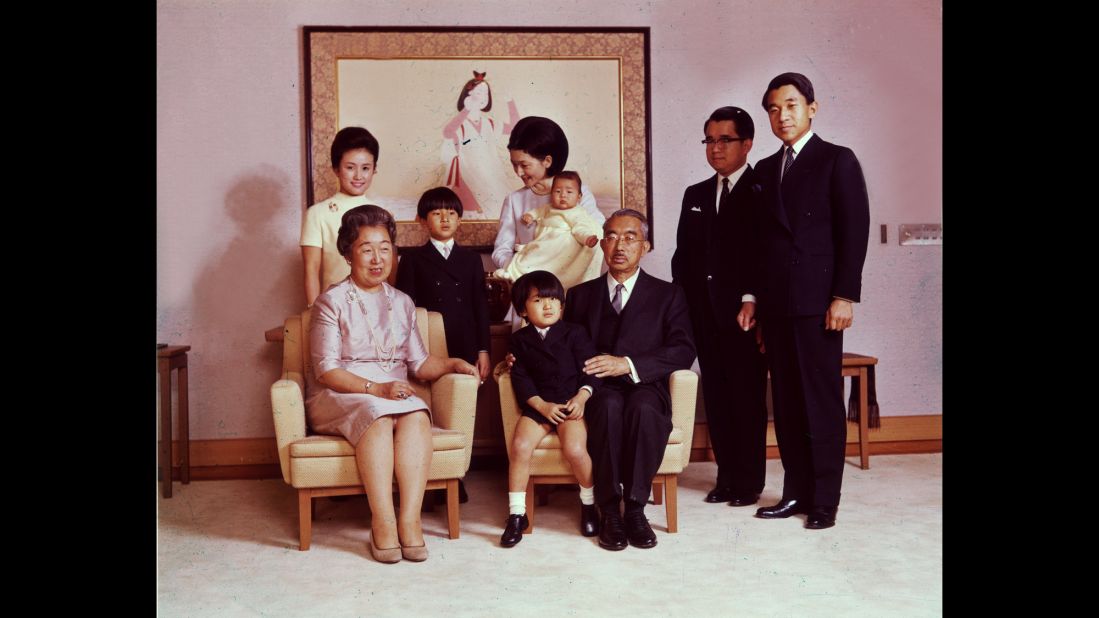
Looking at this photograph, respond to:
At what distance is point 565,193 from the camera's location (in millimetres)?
4164

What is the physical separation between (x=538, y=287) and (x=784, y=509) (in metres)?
1.36

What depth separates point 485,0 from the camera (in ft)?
15.9

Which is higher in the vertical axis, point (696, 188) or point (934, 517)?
point (696, 188)

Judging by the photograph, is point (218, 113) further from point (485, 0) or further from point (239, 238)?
point (485, 0)

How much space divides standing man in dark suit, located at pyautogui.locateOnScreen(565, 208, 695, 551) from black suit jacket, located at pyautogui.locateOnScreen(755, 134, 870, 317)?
0.45 m

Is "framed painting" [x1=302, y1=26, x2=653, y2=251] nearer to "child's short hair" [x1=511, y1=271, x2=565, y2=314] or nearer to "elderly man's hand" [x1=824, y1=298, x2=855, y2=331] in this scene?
"child's short hair" [x1=511, y1=271, x2=565, y2=314]

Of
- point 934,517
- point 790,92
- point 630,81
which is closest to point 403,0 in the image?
point 630,81

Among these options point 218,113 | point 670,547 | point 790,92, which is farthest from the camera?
point 218,113

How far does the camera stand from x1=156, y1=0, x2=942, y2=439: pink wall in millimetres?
4734

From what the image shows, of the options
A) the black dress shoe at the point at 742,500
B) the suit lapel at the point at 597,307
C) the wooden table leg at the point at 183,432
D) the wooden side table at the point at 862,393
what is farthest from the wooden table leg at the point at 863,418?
the wooden table leg at the point at 183,432

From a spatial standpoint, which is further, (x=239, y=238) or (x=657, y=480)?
(x=239, y=238)

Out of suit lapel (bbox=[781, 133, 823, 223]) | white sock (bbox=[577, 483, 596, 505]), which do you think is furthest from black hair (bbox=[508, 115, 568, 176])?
white sock (bbox=[577, 483, 596, 505])

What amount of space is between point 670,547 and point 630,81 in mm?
2552

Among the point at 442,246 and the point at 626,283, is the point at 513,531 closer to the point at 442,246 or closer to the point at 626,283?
the point at 626,283
